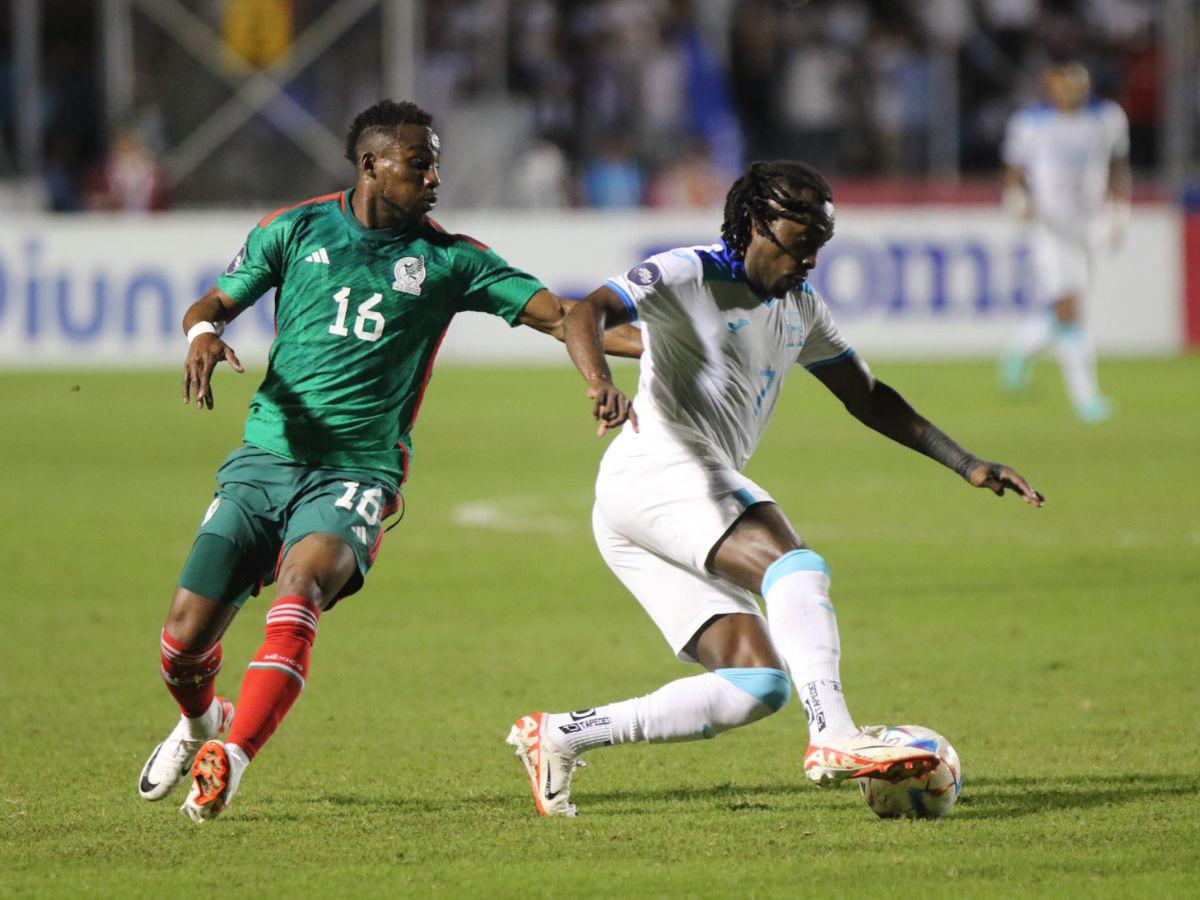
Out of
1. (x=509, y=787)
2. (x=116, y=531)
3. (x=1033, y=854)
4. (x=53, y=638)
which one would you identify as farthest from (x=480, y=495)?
(x=1033, y=854)

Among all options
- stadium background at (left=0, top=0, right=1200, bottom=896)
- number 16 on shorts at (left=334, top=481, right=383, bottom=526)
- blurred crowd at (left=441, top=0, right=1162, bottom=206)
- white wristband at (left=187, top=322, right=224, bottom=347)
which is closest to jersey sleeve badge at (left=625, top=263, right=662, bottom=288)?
number 16 on shorts at (left=334, top=481, right=383, bottom=526)

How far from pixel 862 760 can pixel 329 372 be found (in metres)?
1.89

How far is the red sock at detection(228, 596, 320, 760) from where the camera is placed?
5.14 m

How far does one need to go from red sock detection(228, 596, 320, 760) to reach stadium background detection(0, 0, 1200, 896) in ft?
0.96

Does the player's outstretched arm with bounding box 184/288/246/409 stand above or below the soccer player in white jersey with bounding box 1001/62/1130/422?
above

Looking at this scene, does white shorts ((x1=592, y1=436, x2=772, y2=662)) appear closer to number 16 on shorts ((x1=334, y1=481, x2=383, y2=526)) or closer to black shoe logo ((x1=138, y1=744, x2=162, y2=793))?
number 16 on shorts ((x1=334, y1=481, x2=383, y2=526))

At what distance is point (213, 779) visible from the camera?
195 inches

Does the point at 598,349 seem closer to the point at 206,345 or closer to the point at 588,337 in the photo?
the point at 588,337

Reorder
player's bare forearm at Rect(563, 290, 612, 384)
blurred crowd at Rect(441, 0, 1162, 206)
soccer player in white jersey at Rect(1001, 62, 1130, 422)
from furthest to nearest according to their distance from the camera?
blurred crowd at Rect(441, 0, 1162, 206), soccer player in white jersey at Rect(1001, 62, 1130, 422), player's bare forearm at Rect(563, 290, 612, 384)

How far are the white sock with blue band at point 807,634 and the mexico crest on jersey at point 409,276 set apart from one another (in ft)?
4.53

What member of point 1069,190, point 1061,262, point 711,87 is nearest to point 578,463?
point 1061,262

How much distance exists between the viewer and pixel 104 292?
2073 centimetres

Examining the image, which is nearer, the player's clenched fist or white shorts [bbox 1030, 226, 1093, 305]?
the player's clenched fist

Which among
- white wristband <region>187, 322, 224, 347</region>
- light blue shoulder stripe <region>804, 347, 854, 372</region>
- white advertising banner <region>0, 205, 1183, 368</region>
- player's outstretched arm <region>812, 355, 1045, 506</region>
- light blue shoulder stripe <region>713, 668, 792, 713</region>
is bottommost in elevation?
white advertising banner <region>0, 205, 1183, 368</region>
